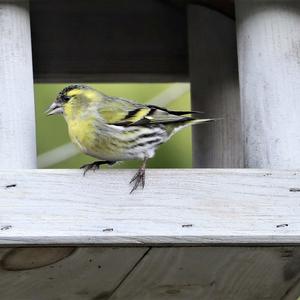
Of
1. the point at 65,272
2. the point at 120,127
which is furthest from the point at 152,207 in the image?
the point at 120,127

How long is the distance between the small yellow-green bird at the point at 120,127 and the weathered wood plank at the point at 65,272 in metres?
0.32

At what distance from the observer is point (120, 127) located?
9.98 ft

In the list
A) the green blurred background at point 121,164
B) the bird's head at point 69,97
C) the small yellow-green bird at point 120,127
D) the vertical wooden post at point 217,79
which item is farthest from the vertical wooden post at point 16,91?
the green blurred background at point 121,164

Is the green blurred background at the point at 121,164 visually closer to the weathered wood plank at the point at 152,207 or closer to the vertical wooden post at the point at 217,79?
the vertical wooden post at the point at 217,79

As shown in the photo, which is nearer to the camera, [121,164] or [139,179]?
[139,179]

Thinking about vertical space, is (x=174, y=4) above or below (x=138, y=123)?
above

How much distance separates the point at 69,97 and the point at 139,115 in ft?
0.86

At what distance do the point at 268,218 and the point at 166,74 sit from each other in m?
1.25

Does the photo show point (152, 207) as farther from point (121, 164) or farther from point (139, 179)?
point (121, 164)

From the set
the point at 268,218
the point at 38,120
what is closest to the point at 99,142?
the point at 268,218

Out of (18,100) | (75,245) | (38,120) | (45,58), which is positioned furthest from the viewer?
(38,120)

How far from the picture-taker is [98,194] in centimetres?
269

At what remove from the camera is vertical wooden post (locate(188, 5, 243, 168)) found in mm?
3609

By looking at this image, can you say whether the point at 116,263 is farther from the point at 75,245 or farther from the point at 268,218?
the point at 268,218
